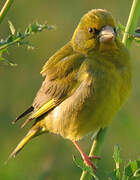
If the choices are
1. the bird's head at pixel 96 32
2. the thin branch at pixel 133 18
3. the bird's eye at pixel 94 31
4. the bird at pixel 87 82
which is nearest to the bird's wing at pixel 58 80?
the bird at pixel 87 82

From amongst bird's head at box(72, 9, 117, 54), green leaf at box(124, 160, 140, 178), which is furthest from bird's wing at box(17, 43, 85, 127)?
green leaf at box(124, 160, 140, 178)

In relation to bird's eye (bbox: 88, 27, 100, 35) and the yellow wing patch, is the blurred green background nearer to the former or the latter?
the yellow wing patch

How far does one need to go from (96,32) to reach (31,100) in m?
2.02

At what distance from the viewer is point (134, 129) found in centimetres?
521

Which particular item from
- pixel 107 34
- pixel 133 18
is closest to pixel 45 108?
pixel 107 34

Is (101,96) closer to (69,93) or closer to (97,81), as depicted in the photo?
(97,81)

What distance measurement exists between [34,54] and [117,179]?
13.9ft

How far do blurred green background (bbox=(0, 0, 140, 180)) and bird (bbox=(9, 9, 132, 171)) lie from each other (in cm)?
44

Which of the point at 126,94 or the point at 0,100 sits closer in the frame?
the point at 126,94

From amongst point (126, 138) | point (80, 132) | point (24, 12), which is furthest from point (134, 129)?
point (24, 12)

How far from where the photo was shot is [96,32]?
4.12 metres

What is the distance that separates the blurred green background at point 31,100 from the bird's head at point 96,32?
1.08 metres

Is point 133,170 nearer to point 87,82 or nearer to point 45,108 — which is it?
point 87,82

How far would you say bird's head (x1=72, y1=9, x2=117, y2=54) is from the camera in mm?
3963
